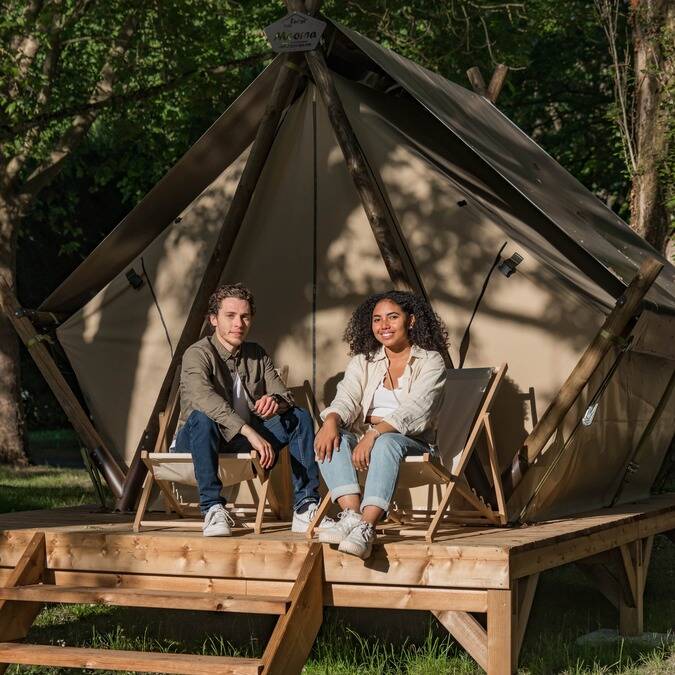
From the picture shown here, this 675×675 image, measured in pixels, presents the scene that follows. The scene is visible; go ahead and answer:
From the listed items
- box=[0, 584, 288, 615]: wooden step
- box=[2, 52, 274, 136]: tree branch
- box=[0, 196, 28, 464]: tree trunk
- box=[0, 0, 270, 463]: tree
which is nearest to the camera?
box=[0, 584, 288, 615]: wooden step

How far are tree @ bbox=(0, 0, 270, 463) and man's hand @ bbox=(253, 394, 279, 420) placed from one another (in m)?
6.64

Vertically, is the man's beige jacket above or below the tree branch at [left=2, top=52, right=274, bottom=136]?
below

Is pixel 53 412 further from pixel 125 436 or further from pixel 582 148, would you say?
pixel 125 436

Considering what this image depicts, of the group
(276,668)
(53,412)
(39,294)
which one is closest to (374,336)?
(276,668)

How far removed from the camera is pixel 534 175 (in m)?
6.29

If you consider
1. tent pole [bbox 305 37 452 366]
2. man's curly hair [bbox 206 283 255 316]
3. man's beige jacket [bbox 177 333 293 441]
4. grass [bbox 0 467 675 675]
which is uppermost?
tent pole [bbox 305 37 452 366]

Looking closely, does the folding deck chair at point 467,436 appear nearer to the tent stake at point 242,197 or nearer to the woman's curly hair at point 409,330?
the woman's curly hair at point 409,330

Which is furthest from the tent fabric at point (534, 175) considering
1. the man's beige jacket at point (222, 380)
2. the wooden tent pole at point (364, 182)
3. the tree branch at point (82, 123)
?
the tree branch at point (82, 123)

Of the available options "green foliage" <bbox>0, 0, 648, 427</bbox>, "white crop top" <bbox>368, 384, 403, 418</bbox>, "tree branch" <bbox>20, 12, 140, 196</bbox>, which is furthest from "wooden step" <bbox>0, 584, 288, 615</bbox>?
"tree branch" <bbox>20, 12, 140, 196</bbox>

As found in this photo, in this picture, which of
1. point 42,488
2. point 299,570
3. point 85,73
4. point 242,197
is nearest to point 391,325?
point 299,570

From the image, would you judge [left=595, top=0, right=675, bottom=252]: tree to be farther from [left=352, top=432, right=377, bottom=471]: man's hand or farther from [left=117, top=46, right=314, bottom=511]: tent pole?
[left=352, top=432, right=377, bottom=471]: man's hand

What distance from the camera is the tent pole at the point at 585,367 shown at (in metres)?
4.90

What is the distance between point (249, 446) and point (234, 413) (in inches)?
8.2

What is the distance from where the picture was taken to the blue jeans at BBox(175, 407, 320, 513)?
4.54 meters
